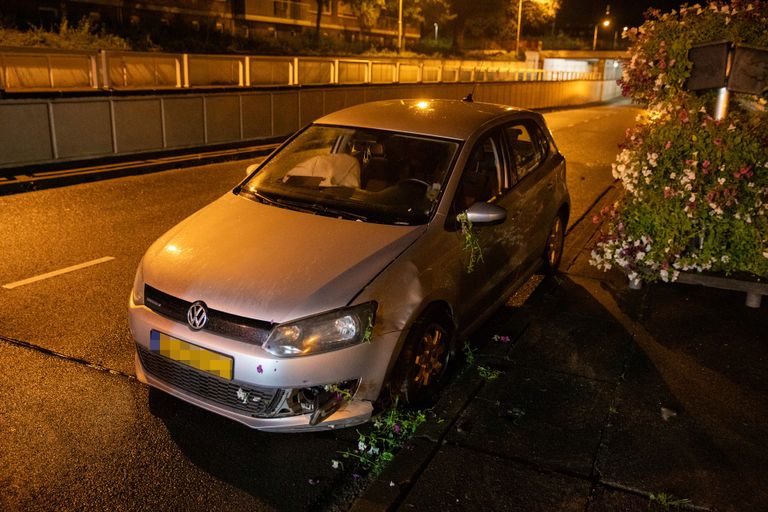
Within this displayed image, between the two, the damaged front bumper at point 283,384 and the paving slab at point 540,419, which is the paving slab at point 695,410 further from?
the damaged front bumper at point 283,384

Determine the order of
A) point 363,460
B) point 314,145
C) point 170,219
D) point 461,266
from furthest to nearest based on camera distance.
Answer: point 170,219, point 314,145, point 461,266, point 363,460

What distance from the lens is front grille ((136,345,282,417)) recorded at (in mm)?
3432

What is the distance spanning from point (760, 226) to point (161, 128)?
34.3ft

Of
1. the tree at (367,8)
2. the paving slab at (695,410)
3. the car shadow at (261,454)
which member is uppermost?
the tree at (367,8)

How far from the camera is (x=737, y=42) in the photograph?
6.00 m

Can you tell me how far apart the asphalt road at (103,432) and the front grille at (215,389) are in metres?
0.28

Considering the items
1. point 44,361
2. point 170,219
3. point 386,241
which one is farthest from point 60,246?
point 386,241

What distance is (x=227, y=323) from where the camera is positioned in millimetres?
3408

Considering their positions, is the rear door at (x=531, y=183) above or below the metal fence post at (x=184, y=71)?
below

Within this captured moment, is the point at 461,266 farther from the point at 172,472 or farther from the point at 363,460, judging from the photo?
the point at 172,472

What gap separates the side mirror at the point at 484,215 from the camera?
422 centimetres

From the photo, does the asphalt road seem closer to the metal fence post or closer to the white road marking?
the white road marking

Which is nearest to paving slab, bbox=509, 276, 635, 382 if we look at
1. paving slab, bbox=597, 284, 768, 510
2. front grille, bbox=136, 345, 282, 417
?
paving slab, bbox=597, 284, 768, 510

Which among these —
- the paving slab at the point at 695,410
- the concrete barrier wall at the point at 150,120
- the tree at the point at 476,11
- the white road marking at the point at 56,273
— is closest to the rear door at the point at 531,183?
the paving slab at the point at 695,410
